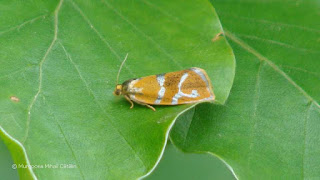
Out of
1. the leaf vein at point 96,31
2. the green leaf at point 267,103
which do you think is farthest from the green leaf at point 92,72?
the green leaf at point 267,103

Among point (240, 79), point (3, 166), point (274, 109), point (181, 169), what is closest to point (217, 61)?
point (240, 79)

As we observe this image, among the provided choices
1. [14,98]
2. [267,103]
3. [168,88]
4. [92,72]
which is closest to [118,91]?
[92,72]

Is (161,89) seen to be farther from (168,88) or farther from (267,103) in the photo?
(267,103)

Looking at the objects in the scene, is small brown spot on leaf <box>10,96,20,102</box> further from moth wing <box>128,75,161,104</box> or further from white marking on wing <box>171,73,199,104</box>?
white marking on wing <box>171,73,199,104</box>
